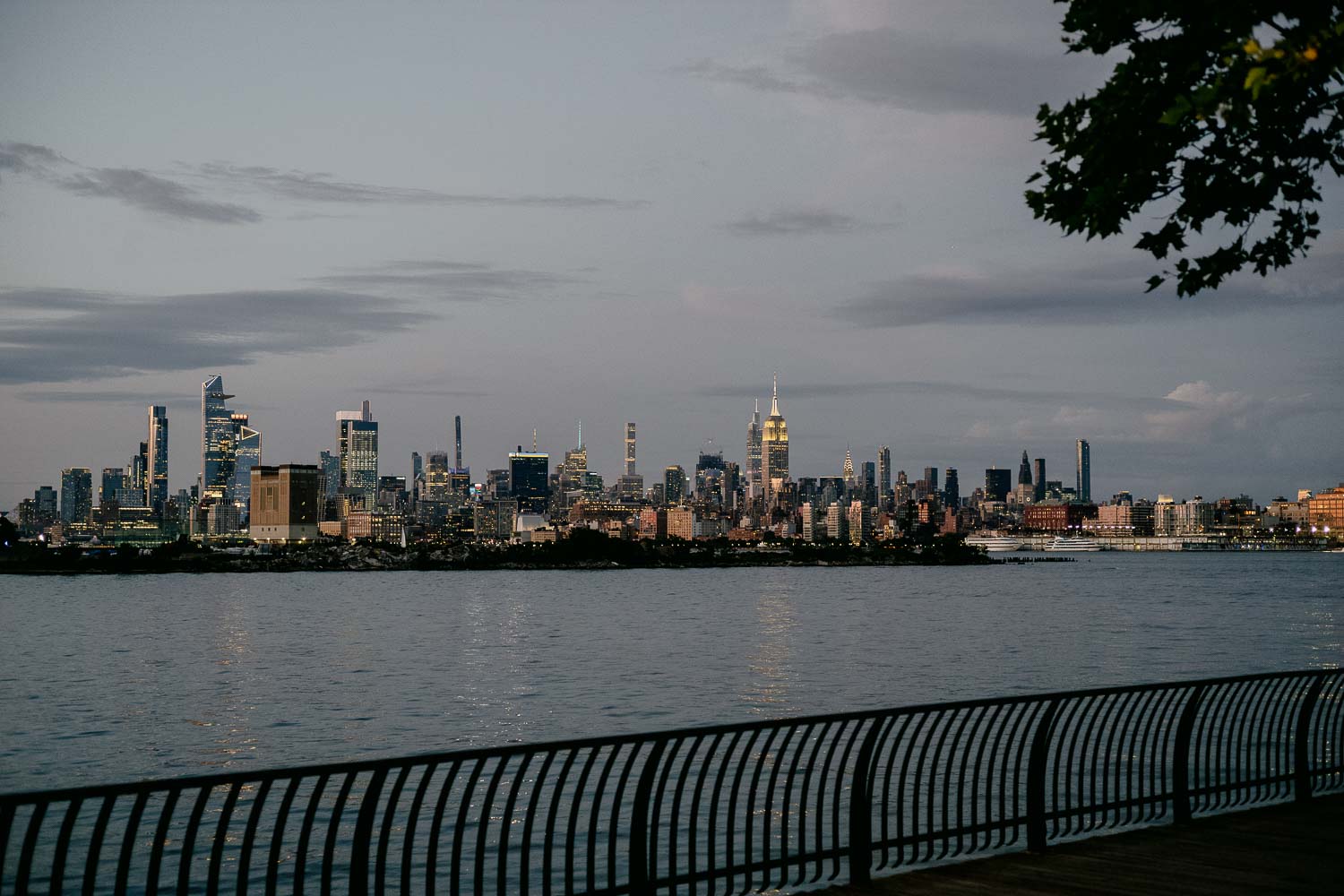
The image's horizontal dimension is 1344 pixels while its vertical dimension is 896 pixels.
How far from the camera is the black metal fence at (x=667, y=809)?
8.62 meters

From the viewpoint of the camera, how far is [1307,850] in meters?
11.5

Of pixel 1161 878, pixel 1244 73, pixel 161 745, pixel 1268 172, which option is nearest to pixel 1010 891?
pixel 1161 878

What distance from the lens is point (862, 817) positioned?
1093 centimetres

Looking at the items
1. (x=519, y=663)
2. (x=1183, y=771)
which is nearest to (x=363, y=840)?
(x=1183, y=771)

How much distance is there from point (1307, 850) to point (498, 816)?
18506 mm

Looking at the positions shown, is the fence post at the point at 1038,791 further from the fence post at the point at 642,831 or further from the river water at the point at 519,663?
the river water at the point at 519,663

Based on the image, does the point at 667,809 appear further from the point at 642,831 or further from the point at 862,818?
the point at 642,831

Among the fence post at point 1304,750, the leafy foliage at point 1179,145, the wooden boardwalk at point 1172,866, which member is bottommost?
the wooden boardwalk at point 1172,866

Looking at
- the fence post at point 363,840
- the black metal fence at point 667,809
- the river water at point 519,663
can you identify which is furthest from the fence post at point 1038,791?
the river water at point 519,663

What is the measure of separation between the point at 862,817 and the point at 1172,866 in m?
2.62

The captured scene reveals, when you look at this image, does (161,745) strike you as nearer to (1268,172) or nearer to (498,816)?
(498,816)

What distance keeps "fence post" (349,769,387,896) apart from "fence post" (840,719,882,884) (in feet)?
12.7

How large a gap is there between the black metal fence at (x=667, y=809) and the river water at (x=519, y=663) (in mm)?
10804

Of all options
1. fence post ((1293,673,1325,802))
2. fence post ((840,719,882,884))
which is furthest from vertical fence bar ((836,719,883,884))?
fence post ((1293,673,1325,802))
